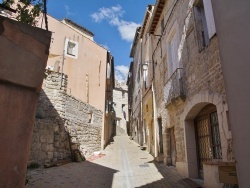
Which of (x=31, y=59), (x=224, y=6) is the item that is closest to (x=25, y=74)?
(x=31, y=59)

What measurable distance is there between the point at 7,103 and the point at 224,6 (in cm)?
300

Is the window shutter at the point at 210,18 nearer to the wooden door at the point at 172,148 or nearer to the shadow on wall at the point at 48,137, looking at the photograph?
the wooden door at the point at 172,148

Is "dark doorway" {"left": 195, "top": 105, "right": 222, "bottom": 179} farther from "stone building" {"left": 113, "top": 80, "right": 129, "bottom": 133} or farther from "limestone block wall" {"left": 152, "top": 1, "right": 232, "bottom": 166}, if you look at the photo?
Result: "stone building" {"left": 113, "top": 80, "right": 129, "bottom": 133}

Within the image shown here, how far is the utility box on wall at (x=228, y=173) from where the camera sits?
3.21m

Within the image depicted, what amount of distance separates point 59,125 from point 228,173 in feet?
29.3

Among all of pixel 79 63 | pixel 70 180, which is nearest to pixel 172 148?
pixel 70 180

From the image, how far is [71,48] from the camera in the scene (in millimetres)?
16078

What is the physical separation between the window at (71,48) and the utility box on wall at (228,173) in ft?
46.5

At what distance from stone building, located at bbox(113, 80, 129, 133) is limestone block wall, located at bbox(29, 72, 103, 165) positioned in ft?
68.2

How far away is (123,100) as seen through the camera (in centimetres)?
3712

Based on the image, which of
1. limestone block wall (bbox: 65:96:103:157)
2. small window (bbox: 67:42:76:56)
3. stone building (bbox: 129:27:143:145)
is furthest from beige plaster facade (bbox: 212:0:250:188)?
stone building (bbox: 129:27:143:145)

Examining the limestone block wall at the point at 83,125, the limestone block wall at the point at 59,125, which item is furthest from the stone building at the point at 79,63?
the limestone block wall at the point at 59,125

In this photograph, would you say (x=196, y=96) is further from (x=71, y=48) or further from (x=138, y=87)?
(x=138, y=87)

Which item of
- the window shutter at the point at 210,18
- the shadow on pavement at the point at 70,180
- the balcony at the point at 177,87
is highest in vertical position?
the window shutter at the point at 210,18
